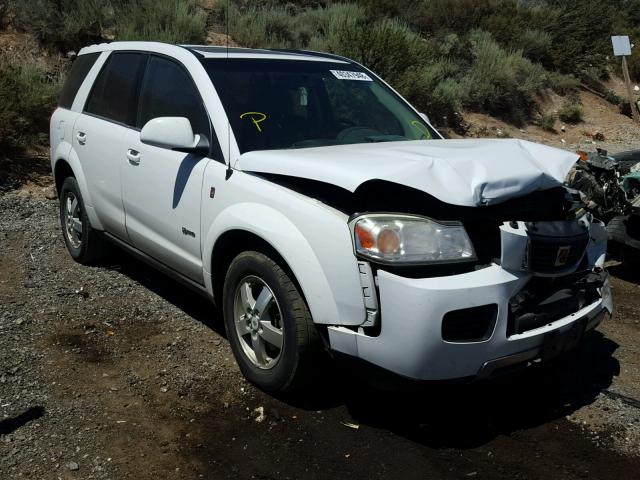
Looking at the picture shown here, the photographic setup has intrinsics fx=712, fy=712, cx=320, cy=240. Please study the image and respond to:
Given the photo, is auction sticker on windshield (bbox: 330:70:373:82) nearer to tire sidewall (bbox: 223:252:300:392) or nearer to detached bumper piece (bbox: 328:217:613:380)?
tire sidewall (bbox: 223:252:300:392)

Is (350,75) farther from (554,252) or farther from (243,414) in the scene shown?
(243,414)

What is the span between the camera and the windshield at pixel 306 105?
4262mm

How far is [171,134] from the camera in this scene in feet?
13.4

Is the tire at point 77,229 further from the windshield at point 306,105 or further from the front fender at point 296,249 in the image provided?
the front fender at point 296,249

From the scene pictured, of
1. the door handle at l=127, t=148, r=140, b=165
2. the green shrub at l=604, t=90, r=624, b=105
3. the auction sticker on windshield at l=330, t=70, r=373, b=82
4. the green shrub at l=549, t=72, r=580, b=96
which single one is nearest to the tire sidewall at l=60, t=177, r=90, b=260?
the door handle at l=127, t=148, r=140, b=165

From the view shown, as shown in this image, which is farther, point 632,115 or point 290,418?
point 632,115

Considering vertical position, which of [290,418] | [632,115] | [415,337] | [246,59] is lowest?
[632,115]

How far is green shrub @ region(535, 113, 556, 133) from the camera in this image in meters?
16.2

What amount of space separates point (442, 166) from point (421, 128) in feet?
5.48

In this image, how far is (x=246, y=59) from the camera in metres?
4.62

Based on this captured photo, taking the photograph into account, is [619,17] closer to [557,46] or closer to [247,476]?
[557,46]

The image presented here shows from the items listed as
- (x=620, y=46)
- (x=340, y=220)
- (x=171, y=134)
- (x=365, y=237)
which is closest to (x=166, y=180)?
(x=171, y=134)

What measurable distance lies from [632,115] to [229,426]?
1781cm

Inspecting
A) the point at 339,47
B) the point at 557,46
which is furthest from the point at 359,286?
the point at 557,46
